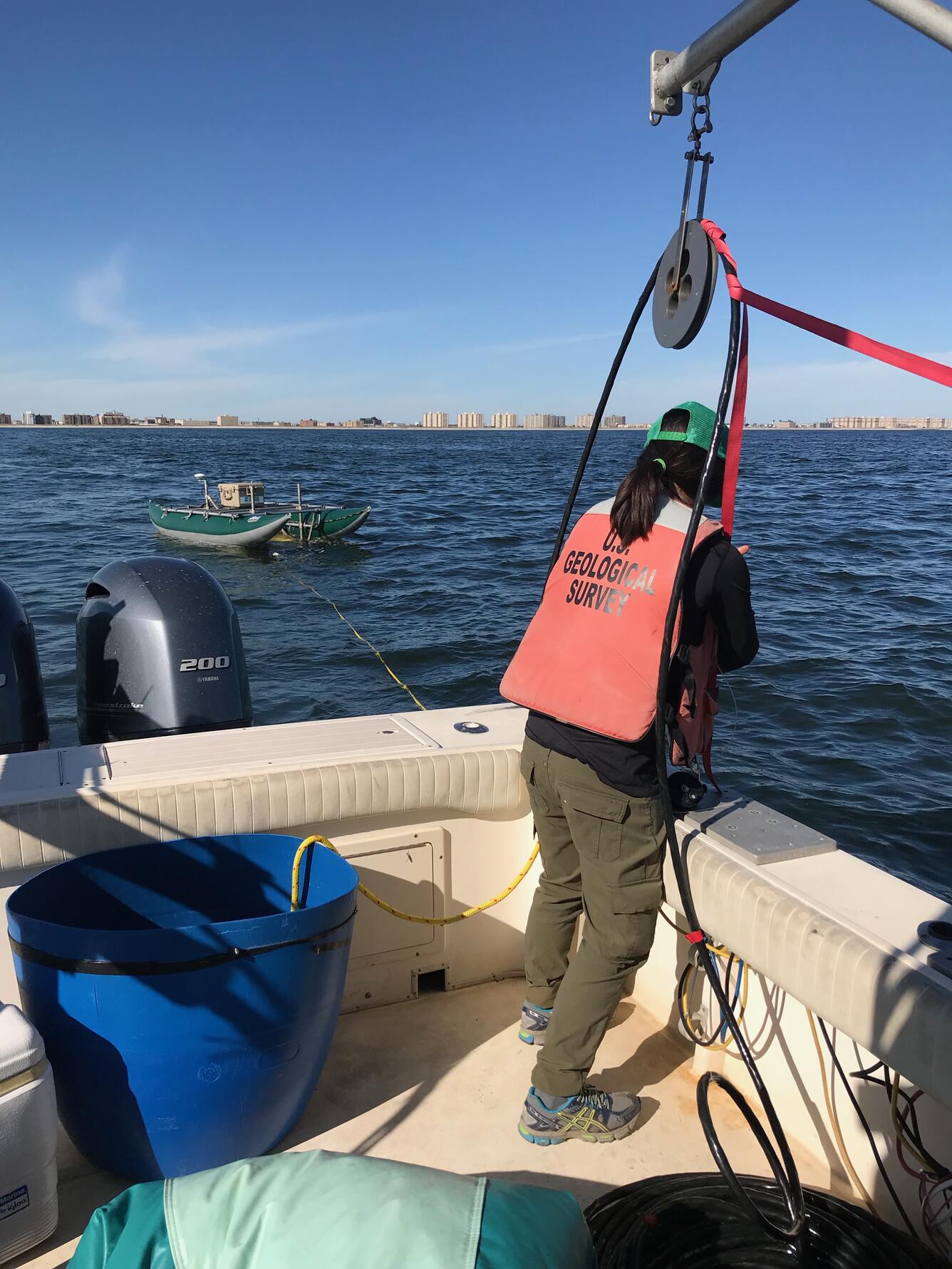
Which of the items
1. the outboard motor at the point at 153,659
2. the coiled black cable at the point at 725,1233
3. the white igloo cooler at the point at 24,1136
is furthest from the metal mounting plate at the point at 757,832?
the outboard motor at the point at 153,659

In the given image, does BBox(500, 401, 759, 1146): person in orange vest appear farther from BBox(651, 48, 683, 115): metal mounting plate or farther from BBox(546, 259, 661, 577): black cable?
BBox(651, 48, 683, 115): metal mounting plate

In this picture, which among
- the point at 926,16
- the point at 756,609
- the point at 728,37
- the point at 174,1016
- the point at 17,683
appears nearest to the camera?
the point at 926,16

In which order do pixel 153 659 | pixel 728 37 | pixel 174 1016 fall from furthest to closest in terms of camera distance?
pixel 153 659, pixel 174 1016, pixel 728 37

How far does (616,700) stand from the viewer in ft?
6.87

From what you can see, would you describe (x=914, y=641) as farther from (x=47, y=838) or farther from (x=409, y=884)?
(x=47, y=838)

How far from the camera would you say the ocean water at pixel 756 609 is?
798 cm

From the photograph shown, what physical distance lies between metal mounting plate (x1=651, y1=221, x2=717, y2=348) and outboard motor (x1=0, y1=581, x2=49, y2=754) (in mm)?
2508

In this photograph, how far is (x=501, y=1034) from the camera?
2.77 m

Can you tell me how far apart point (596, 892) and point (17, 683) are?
2.39 meters

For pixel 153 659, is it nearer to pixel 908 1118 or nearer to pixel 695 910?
pixel 695 910

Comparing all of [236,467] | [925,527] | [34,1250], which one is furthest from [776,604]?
[236,467]

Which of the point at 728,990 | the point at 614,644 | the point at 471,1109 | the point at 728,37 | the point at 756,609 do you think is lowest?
the point at 756,609

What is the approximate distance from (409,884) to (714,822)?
3.13 ft

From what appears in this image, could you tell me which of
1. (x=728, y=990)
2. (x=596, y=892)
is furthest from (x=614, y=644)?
(x=728, y=990)
